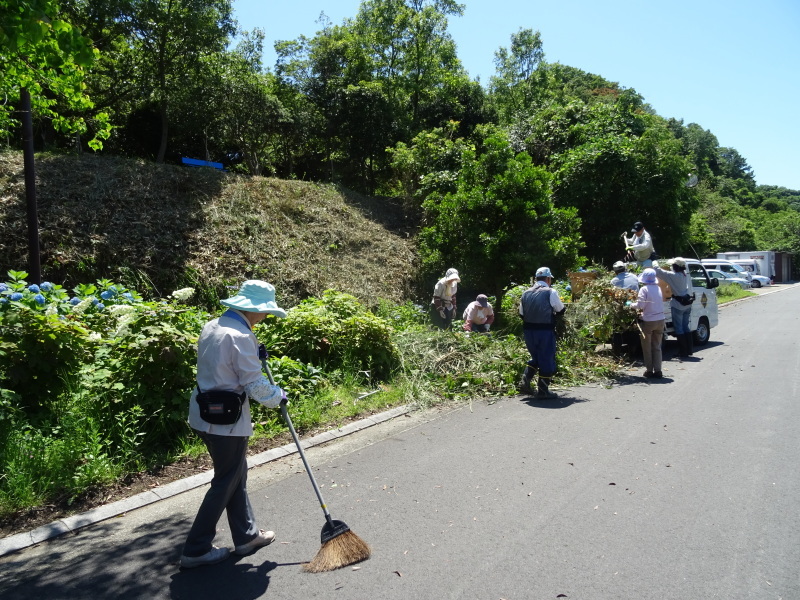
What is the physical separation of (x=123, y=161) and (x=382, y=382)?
391 inches

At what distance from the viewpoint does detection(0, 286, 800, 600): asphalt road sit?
3639 mm

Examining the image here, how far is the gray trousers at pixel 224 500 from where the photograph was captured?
388 centimetres

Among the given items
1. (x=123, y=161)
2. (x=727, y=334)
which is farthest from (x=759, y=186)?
(x=123, y=161)

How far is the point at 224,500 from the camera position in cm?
395

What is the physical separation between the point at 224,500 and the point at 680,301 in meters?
10.5

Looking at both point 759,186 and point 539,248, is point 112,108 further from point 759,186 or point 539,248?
point 759,186

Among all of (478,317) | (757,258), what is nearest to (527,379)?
(478,317)

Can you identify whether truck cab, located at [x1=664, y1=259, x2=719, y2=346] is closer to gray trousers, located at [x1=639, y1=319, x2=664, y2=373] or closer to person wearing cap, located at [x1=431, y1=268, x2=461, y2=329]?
gray trousers, located at [x1=639, y1=319, x2=664, y2=373]

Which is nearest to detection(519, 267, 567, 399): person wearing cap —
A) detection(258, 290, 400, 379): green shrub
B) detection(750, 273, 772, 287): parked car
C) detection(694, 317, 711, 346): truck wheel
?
detection(258, 290, 400, 379): green shrub

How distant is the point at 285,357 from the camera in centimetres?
776

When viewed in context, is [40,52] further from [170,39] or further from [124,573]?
[170,39]

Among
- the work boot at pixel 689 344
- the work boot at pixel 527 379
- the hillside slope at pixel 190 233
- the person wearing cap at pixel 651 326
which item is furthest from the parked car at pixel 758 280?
the work boot at pixel 527 379

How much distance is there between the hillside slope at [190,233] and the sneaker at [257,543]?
843 cm

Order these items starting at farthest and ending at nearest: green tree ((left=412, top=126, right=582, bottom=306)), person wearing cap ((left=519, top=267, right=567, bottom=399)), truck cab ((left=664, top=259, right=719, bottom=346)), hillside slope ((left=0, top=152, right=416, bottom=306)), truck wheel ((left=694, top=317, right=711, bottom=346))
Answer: green tree ((left=412, top=126, right=582, bottom=306)) → truck wheel ((left=694, top=317, right=711, bottom=346)) → truck cab ((left=664, top=259, right=719, bottom=346)) → hillside slope ((left=0, top=152, right=416, bottom=306)) → person wearing cap ((left=519, top=267, right=567, bottom=399))
